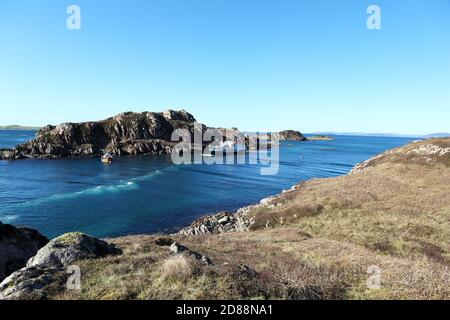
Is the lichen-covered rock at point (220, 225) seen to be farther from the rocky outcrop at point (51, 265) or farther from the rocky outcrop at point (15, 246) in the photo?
the rocky outcrop at point (51, 265)

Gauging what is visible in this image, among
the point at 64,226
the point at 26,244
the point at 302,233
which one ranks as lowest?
the point at 64,226

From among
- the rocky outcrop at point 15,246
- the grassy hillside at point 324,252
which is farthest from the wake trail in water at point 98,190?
the grassy hillside at point 324,252

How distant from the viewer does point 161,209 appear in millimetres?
57750

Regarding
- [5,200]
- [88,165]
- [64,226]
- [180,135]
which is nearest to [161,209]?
[64,226]

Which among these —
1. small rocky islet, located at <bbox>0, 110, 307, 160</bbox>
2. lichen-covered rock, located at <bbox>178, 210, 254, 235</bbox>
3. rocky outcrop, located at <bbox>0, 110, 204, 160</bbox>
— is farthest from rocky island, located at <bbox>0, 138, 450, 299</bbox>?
rocky outcrop, located at <bbox>0, 110, 204, 160</bbox>

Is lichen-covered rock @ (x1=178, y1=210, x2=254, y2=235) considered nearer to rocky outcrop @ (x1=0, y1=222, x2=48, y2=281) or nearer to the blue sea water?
the blue sea water

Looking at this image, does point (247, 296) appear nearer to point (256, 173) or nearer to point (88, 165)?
point (256, 173)

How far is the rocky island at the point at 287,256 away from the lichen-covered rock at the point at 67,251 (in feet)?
0.15

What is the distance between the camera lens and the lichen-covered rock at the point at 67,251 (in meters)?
12.7

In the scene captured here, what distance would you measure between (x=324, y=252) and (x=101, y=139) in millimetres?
155878

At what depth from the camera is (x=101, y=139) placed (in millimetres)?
155375

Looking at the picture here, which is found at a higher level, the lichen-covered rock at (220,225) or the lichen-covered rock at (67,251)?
the lichen-covered rock at (67,251)
